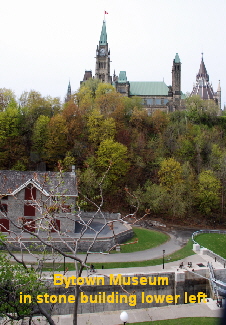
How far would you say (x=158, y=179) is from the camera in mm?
48219

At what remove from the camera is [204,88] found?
270 ft

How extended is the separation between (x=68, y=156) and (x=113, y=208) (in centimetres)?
1013

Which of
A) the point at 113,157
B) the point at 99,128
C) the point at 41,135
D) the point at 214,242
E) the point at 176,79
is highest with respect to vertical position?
the point at 176,79

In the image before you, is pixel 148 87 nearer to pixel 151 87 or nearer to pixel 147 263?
pixel 151 87

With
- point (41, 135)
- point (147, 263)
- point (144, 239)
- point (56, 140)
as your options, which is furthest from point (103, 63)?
point (147, 263)

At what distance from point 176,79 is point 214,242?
53.1 meters

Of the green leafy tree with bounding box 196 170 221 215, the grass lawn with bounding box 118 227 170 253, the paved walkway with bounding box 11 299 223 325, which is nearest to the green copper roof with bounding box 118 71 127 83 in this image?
the green leafy tree with bounding box 196 170 221 215

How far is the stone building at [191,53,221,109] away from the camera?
80875mm

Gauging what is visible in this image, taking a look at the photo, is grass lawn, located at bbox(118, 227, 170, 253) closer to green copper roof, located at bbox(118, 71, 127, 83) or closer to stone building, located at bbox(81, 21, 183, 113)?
stone building, located at bbox(81, 21, 183, 113)

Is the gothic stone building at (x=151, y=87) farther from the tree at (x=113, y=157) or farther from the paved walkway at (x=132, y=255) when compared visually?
the paved walkway at (x=132, y=255)

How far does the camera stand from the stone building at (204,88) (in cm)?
8088

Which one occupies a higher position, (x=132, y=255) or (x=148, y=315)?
(x=132, y=255)

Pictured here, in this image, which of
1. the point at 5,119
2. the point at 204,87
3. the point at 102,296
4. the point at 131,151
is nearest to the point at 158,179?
the point at 131,151

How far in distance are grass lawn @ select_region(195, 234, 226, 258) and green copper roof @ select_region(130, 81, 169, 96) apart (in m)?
49.0
